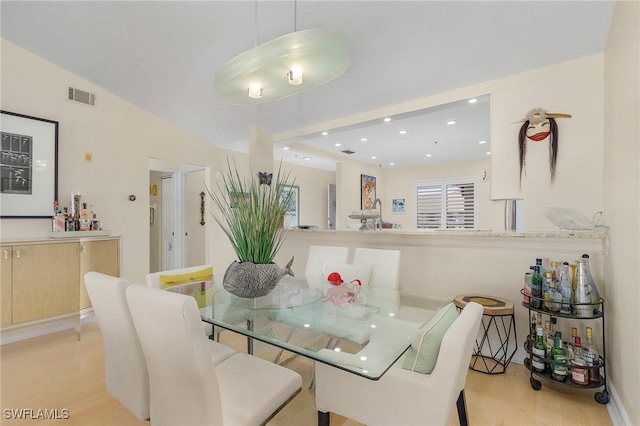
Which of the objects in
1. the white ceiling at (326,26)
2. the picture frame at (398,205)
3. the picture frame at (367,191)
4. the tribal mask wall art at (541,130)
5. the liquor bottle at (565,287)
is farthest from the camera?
the picture frame at (398,205)

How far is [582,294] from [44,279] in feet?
14.3

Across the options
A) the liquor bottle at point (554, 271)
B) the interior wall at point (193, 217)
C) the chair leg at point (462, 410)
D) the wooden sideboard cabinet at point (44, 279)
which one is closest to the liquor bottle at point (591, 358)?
the liquor bottle at point (554, 271)

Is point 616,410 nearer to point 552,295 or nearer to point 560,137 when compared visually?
point 552,295

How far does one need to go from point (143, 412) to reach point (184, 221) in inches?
172

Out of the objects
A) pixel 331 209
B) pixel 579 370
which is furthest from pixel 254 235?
pixel 331 209

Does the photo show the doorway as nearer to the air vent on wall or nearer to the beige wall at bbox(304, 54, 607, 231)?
the air vent on wall

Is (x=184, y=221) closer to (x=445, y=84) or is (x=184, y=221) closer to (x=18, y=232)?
(x=18, y=232)

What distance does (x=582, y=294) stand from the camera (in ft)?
6.63

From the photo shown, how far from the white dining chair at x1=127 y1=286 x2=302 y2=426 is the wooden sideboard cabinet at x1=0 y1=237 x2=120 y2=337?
89.7 inches

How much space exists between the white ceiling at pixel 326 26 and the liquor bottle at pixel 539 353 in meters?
2.09

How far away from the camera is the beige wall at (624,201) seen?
152 cm

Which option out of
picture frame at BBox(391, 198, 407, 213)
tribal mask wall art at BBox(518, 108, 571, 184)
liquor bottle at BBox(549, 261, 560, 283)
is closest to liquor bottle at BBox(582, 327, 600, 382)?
liquor bottle at BBox(549, 261, 560, 283)

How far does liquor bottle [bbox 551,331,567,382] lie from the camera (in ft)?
6.60

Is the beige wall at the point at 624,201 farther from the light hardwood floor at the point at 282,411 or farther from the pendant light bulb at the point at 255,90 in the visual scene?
the pendant light bulb at the point at 255,90
